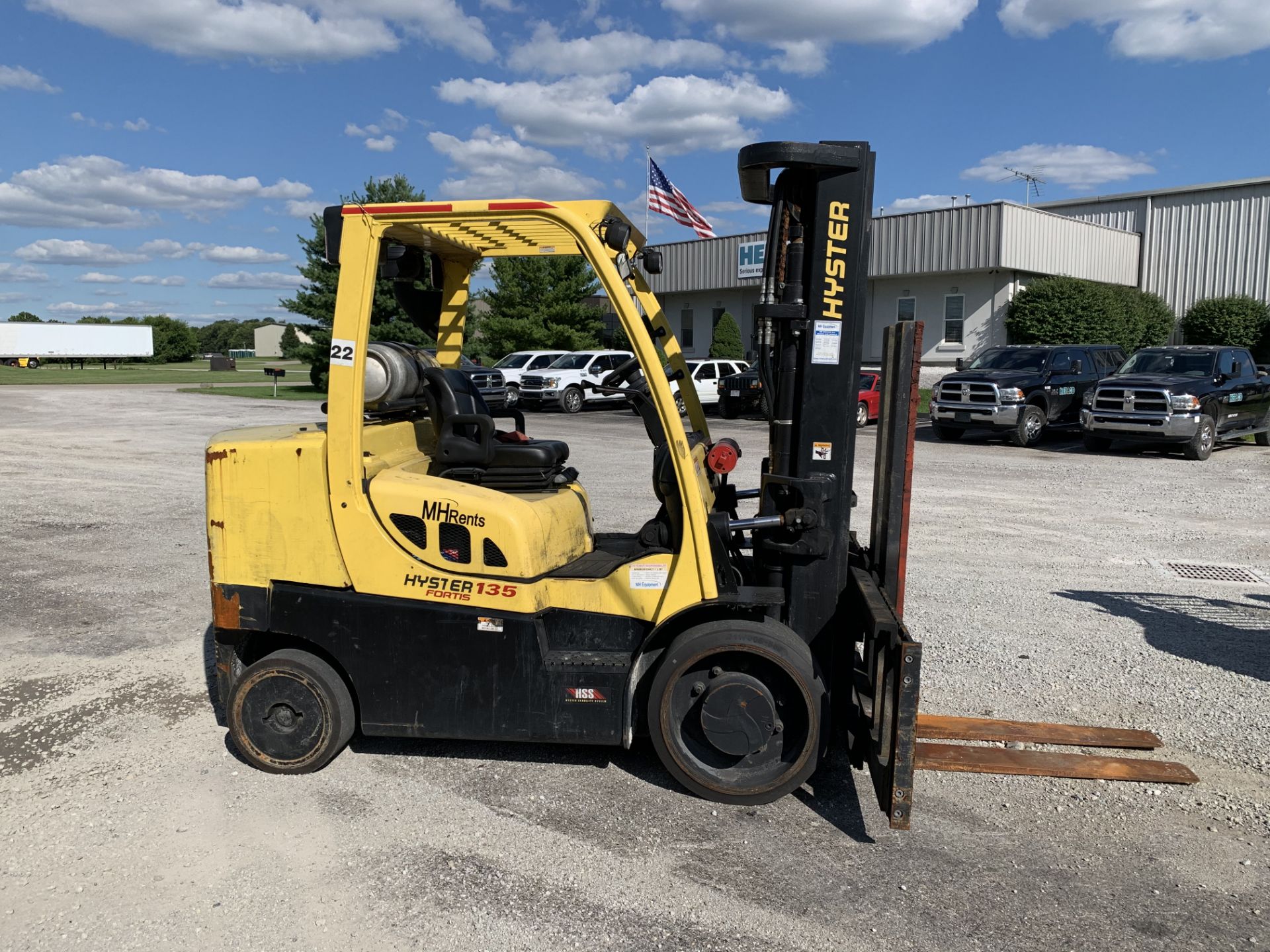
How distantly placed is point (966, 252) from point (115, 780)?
32.1 meters

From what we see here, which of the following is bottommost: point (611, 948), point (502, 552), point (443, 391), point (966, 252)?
point (611, 948)

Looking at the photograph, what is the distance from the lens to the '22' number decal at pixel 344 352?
14.0 feet

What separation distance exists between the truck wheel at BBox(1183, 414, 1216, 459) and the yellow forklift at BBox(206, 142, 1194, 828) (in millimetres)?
14264

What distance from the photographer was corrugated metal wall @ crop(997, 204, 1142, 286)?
31.9m

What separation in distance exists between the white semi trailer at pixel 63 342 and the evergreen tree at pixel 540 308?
48.2 metres

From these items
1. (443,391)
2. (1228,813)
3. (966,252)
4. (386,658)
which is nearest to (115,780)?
(386,658)

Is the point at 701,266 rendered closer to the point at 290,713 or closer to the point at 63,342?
the point at 290,713

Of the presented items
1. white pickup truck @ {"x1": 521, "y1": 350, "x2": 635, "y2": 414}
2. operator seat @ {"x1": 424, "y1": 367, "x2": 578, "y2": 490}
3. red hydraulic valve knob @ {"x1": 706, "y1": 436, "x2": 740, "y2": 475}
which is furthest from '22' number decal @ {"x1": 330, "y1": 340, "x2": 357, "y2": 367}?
white pickup truck @ {"x1": 521, "y1": 350, "x2": 635, "y2": 414}

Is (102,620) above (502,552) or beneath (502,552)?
beneath

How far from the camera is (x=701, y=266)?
4112cm

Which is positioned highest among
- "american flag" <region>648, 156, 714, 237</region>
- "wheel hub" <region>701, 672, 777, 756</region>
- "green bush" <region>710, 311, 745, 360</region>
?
"american flag" <region>648, 156, 714, 237</region>

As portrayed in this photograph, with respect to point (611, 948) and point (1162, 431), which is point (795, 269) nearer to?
point (611, 948)

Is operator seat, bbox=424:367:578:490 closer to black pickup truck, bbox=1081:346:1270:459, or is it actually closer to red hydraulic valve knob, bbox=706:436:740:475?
red hydraulic valve knob, bbox=706:436:740:475

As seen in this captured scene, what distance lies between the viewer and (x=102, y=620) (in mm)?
7188
